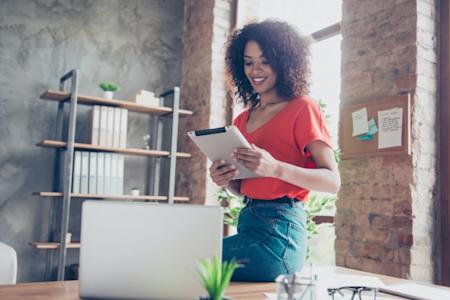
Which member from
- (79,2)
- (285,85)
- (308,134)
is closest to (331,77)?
(285,85)

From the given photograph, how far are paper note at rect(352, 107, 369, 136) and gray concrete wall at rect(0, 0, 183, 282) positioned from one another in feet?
6.68

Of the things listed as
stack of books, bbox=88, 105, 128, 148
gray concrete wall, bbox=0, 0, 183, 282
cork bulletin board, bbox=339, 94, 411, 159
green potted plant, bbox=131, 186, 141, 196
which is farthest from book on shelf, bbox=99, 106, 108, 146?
cork bulletin board, bbox=339, 94, 411, 159

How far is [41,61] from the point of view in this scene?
3850 mm

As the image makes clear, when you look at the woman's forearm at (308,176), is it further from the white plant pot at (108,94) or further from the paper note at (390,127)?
the white plant pot at (108,94)

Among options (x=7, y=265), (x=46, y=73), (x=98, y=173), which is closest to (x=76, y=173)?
(x=98, y=173)

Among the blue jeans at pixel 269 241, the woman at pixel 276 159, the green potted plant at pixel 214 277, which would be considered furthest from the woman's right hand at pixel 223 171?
the green potted plant at pixel 214 277

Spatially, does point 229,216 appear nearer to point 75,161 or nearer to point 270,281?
point 75,161

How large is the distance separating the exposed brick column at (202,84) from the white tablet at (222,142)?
7.83 feet

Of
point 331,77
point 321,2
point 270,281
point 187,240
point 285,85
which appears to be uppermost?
point 321,2

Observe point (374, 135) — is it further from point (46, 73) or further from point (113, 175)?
point (46, 73)

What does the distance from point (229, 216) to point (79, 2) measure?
2.15 metres

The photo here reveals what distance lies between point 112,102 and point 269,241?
255 cm

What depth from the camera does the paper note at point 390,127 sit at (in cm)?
252

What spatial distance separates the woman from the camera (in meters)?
1.44
